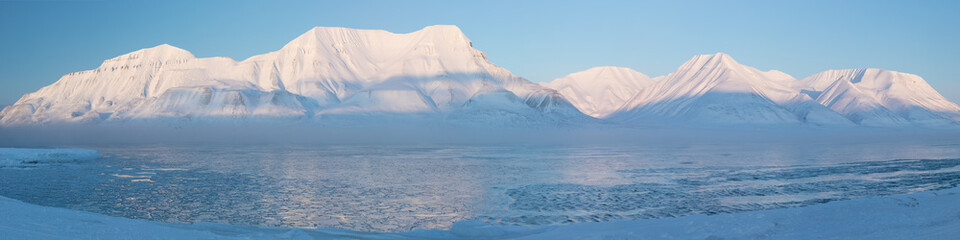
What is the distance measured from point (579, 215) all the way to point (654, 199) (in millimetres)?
5259

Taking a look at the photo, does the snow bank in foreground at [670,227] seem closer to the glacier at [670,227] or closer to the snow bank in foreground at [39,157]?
the glacier at [670,227]

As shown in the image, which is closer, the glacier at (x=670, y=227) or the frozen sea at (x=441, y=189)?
the glacier at (x=670, y=227)

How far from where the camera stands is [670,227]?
46.4 ft

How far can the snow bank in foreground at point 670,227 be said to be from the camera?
11719 mm

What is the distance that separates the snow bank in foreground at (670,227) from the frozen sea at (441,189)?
130 inches

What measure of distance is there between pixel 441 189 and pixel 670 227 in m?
15.5

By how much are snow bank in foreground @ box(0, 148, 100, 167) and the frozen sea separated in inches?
102

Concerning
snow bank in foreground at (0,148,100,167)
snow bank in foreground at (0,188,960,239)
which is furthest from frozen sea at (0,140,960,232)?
snow bank in foreground at (0,188,960,239)

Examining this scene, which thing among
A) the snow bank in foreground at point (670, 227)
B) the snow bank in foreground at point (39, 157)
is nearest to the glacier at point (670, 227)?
the snow bank in foreground at point (670, 227)

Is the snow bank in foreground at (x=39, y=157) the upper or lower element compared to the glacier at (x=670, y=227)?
upper

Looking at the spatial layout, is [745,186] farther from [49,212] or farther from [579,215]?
[49,212]

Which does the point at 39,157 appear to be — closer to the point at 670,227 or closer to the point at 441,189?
the point at 441,189

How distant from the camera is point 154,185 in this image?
97.9ft

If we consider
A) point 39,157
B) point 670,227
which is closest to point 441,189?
point 670,227
